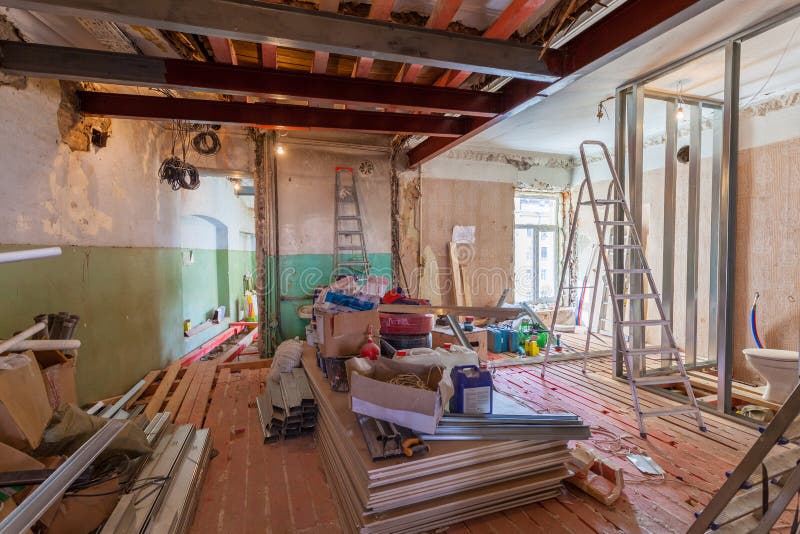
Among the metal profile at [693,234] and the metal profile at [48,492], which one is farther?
the metal profile at [693,234]

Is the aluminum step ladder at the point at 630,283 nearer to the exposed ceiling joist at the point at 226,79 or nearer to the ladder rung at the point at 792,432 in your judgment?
the exposed ceiling joist at the point at 226,79

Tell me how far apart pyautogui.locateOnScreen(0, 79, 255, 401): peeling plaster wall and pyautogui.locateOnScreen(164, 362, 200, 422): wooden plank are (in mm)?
448

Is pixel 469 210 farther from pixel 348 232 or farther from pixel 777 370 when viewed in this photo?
pixel 777 370

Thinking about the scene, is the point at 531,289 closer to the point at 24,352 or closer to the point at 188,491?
the point at 188,491

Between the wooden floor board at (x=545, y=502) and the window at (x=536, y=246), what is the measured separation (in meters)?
3.67

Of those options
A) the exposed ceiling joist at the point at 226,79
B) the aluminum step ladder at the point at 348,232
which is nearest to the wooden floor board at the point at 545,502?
the aluminum step ladder at the point at 348,232

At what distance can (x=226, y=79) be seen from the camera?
2.67 metres

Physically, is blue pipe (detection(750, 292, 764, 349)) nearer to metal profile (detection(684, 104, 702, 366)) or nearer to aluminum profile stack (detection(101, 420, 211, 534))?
metal profile (detection(684, 104, 702, 366))

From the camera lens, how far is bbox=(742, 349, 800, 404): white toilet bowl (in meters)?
3.01

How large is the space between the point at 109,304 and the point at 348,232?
279 centimetres

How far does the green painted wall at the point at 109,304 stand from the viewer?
8.00 ft

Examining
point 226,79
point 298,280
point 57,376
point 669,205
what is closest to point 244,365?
point 298,280

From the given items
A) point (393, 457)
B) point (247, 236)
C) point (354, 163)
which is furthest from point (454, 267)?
point (247, 236)

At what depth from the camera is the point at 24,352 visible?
72.7 inches
